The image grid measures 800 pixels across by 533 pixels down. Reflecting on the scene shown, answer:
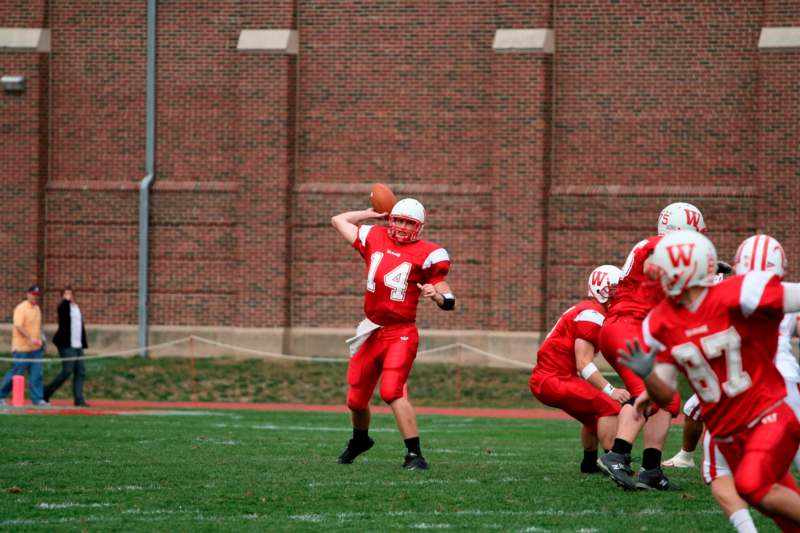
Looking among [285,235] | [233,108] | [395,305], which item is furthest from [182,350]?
[395,305]

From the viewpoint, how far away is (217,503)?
314 inches

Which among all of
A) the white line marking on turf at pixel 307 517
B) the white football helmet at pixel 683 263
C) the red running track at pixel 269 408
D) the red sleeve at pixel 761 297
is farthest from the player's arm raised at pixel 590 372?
the red running track at pixel 269 408

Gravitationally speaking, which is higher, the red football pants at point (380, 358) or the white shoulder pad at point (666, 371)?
the white shoulder pad at point (666, 371)

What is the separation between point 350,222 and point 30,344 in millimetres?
10696

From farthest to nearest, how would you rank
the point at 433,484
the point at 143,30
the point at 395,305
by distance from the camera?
the point at 143,30
the point at 395,305
the point at 433,484

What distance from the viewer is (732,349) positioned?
19.8ft

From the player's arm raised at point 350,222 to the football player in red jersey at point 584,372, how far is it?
1.81 meters

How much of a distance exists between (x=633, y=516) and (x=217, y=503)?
253 cm

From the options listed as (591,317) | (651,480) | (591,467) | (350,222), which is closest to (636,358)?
(651,480)

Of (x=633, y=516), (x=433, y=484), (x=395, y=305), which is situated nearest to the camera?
(x=633, y=516)

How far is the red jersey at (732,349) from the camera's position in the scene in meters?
5.99

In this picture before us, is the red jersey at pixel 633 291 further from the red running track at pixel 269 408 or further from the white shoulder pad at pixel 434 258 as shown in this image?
the red running track at pixel 269 408

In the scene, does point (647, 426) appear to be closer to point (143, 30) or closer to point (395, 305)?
point (395, 305)

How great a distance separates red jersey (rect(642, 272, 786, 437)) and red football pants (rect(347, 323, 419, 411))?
3.96m
